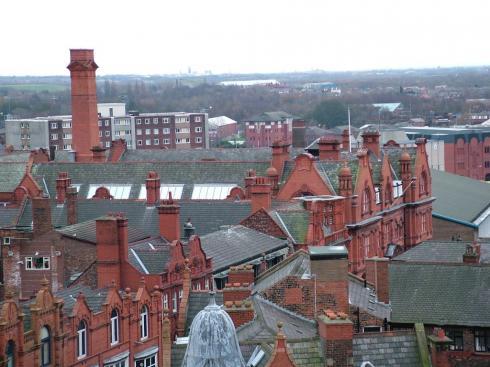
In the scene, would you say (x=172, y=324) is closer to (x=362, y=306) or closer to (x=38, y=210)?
(x=362, y=306)

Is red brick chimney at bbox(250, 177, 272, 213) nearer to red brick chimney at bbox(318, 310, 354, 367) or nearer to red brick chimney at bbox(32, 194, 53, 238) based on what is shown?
red brick chimney at bbox(32, 194, 53, 238)

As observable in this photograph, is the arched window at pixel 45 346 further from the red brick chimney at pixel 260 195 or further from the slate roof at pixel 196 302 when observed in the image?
the red brick chimney at pixel 260 195

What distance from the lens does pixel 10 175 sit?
306 ft

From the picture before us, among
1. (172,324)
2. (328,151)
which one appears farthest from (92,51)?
(172,324)

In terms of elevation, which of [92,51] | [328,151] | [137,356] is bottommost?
[137,356]

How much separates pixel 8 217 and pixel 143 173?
13.2 meters

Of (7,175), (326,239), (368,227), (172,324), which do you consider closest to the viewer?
(172,324)

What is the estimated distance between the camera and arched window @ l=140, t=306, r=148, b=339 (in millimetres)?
52031

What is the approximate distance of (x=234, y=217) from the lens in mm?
77688

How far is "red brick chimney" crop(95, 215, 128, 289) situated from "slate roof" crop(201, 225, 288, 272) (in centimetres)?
629

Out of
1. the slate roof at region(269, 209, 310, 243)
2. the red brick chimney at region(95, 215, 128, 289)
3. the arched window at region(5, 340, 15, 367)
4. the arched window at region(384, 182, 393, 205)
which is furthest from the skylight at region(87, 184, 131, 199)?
the arched window at region(5, 340, 15, 367)

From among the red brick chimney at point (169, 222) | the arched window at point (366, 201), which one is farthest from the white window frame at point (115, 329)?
the arched window at point (366, 201)

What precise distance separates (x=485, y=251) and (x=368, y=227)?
19273 mm

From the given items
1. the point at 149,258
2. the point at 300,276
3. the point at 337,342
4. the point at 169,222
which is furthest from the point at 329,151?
the point at 337,342
